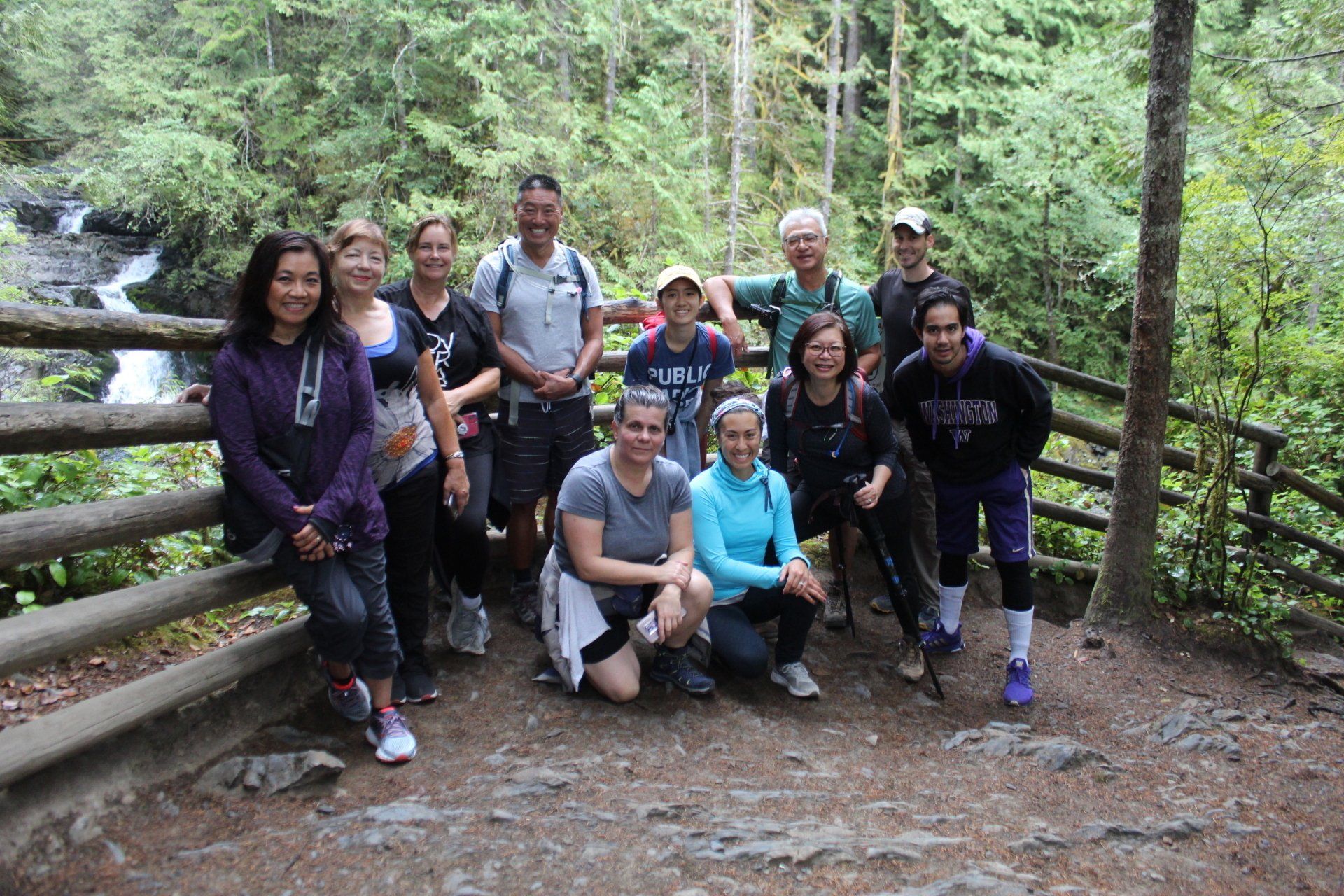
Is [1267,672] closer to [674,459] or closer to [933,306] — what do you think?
[933,306]

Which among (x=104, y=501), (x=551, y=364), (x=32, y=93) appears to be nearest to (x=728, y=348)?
(x=551, y=364)

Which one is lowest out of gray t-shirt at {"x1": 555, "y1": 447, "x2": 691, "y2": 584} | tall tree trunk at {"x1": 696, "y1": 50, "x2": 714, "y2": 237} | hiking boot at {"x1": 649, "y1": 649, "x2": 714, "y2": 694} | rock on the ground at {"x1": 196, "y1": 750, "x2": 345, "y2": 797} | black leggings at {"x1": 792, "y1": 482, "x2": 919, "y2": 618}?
hiking boot at {"x1": 649, "y1": 649, "x2": 714, "y2": 694}

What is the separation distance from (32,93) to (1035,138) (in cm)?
2708

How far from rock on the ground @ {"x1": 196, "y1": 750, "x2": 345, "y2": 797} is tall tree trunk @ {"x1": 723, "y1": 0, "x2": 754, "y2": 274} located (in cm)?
1464

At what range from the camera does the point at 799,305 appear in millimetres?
4871

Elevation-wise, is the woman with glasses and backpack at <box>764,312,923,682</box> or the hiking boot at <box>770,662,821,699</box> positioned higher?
the woman with glasses and backpack at <box>764,312,923,682</box>

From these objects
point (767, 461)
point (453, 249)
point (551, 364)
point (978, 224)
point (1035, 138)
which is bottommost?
point (767, 461)

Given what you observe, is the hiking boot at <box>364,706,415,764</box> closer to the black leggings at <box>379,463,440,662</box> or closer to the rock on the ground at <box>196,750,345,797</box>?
the rock on the ground at <box>196,750,345,797</box>

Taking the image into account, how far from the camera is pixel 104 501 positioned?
317 cm

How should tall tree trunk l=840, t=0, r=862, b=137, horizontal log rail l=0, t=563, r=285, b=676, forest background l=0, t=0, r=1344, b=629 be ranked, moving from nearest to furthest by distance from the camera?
horizontal log rail l=0, t=563, r=285, b=676 < forest background l=0, t=0, r=1344, b=629 < tall tree trunk l=840, t=0, r=862, b=137

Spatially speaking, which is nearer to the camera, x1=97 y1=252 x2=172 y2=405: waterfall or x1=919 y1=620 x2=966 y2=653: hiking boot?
Answer: x1=919 y1=620 x2=966 y2=653: hiking boot

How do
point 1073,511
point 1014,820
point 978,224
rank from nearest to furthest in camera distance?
point 1014,820 → point 1073,511 → point 978,224

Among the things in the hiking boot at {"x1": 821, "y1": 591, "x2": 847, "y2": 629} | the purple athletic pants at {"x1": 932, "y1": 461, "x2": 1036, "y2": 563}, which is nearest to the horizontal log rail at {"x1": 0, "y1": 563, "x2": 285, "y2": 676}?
the hiking boot at {"x1": 821, "y1": 591, "x2": 847, "y2": 629}

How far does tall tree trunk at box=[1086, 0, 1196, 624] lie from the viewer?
4.83 metres
